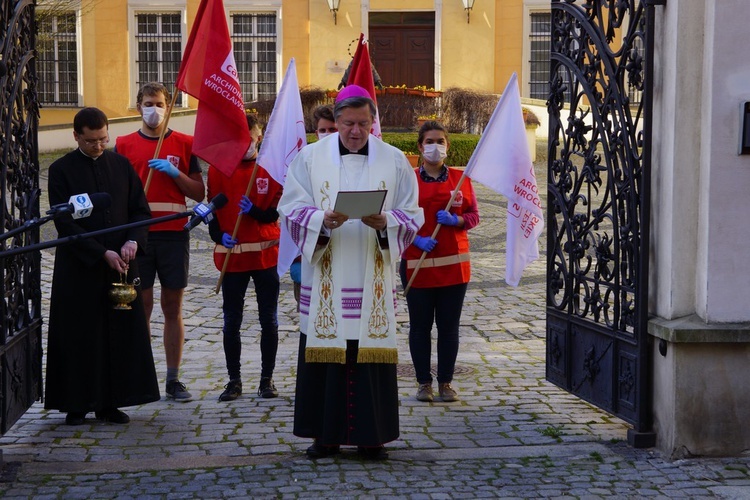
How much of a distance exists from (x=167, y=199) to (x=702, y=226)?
347 centimetres

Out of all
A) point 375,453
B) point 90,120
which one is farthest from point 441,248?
point 90,120

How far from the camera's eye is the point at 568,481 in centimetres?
547

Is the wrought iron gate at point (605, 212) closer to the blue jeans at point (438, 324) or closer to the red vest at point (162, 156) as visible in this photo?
the blue jeans at point (438, 324)

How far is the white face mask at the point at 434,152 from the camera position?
7.27m

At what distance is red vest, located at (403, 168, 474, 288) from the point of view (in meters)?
7.28

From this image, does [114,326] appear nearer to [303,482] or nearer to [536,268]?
[303,482]

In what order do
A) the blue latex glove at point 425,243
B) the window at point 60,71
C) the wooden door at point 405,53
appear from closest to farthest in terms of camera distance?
the blue latex glove at point 425,243, the window at point 60,71, the wooden door at point 405,53

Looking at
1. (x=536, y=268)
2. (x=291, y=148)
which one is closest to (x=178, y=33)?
(x=536, y=268)

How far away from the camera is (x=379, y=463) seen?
19.1 feet

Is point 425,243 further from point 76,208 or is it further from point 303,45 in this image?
point 303,45

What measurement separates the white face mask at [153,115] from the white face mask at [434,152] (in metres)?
1.74

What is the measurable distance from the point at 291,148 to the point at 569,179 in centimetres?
187

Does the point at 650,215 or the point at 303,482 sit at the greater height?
the point at 650,215

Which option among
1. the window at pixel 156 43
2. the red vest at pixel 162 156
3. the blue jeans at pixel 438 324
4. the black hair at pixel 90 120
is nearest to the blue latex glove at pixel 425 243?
the blue jeans at pixel 438 324
